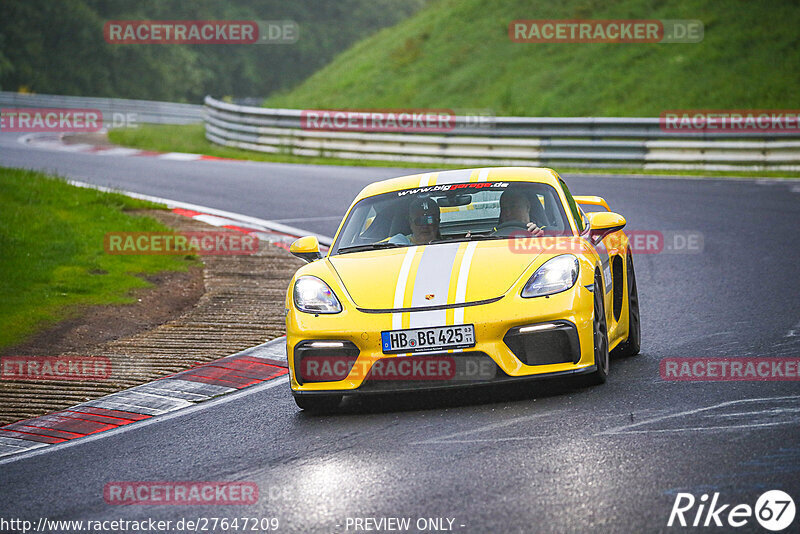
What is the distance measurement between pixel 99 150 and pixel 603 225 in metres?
21.0

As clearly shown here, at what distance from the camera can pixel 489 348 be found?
6.23m

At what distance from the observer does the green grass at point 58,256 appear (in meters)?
10.3

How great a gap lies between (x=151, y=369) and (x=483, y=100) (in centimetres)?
2379

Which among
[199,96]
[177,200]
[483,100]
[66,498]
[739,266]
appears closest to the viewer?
[66,498]

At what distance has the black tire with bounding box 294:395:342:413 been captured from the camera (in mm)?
6648

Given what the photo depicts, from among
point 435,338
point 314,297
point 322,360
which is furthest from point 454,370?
point 314,297

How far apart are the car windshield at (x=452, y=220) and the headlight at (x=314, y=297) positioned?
0.58m

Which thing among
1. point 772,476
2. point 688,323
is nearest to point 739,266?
point 688,323

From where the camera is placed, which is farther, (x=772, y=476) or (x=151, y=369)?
(x=151, y=369)

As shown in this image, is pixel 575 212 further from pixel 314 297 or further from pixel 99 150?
pixel 99 150

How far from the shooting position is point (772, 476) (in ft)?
15.7

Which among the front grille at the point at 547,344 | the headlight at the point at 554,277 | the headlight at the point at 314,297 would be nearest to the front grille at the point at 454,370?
the front grille at the point at 547,344

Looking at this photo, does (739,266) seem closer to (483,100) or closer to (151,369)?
(151,369)

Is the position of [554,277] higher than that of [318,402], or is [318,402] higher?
[554,277]
